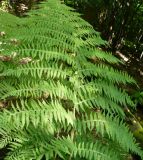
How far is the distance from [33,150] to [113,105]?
2.30ft

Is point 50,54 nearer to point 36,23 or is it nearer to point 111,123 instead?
point 36,23

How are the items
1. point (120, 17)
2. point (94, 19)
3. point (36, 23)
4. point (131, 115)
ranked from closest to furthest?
1. point (36, 23)
2. point (131, 115)
3. point (120, 17)
4. point (94, 19)

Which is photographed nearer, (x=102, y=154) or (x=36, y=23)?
(x=102, y=154)

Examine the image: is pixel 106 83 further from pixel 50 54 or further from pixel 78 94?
→ pixel 50 54

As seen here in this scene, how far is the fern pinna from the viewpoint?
81.4 inches

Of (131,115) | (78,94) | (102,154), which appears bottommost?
(131,115)

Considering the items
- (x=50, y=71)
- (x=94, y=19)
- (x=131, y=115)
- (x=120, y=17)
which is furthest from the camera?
(x=94, y=19)

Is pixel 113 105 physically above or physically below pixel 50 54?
below

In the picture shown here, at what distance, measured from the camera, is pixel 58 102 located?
2.33m

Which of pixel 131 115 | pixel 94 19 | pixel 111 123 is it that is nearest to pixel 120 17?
pixel 94 19

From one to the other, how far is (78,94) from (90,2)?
568 centimetres

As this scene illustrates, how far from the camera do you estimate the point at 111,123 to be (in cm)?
229

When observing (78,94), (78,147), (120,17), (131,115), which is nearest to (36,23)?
(78,94)

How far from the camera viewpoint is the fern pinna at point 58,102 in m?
2.07
